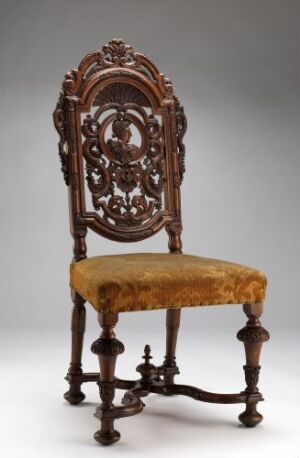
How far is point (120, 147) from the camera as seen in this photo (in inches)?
159

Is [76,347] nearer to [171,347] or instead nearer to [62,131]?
[171,347]

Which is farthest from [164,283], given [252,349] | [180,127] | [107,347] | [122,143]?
[180,127]

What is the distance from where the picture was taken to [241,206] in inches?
221

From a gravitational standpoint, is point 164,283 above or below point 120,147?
below

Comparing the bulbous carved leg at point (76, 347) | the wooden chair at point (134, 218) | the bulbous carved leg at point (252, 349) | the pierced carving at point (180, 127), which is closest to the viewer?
the wooden chair at point (134, 218)

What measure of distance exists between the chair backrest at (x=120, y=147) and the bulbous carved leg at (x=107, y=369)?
25.1 inches

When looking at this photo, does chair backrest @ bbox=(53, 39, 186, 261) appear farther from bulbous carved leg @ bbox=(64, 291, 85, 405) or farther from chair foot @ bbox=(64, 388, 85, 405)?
chair foot @ bbox=(64, 388, 85, 405)

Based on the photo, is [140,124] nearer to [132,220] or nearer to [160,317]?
[132,220]

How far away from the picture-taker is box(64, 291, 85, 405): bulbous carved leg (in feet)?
12.7

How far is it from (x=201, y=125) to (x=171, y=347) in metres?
1.93

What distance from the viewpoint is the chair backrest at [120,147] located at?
3.92 meters

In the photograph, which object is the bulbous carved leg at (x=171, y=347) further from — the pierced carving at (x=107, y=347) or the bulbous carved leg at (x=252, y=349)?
the pierced carving at (x=107, y=347)

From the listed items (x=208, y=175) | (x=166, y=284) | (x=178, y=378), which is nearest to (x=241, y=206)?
(x=208, y=175)

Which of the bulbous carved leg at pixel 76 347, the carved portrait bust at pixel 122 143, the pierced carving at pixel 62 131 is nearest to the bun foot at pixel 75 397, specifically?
the bulbous carved leg at pixel 76 347
